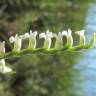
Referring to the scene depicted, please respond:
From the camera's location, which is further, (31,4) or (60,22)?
(60,22)

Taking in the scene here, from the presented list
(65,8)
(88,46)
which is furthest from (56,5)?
(88,46)

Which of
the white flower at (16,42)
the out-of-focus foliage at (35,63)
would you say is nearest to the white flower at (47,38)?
the white flower at (16,42)

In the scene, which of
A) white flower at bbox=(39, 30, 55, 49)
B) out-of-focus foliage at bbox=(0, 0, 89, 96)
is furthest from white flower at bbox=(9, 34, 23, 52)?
out-of-focus foliage at bbox=(0, 0, 89, 96)

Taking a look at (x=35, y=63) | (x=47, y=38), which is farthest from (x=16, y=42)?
(x=35, y=63)

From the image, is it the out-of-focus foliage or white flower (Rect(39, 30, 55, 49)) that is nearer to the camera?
white flower (Rect(39, 30, 55, 49))

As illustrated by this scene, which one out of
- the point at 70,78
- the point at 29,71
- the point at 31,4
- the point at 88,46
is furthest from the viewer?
the point at 70,78

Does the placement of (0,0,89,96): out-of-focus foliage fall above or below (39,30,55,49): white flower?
below

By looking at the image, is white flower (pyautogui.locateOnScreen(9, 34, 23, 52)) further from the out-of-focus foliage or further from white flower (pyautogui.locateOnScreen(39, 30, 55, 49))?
the out-of-focus foliage

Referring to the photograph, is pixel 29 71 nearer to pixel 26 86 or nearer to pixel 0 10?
pixel 26 86
